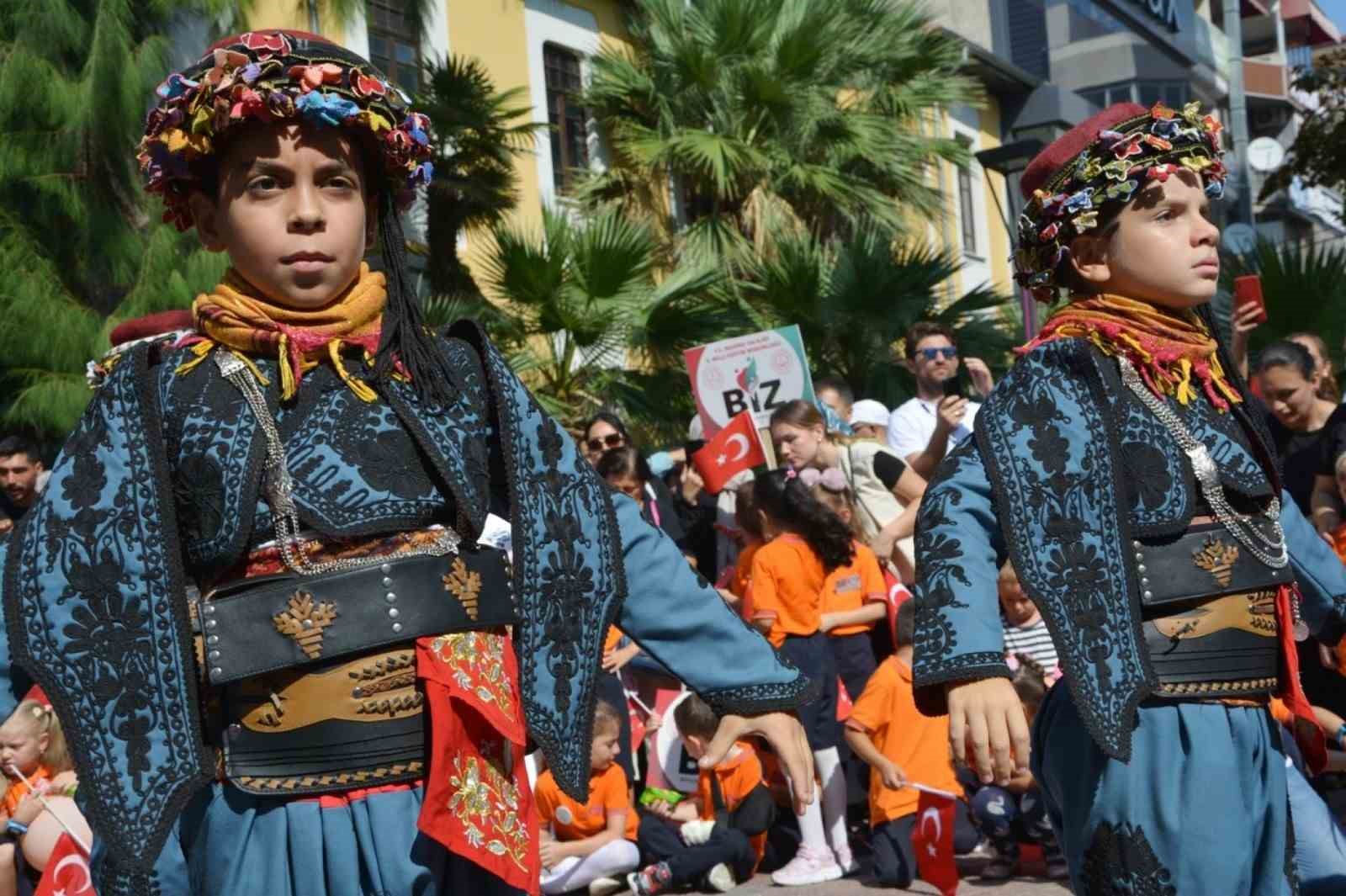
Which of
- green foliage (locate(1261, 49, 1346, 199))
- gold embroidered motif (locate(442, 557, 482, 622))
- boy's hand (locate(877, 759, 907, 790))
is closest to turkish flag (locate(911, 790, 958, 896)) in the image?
boy's hand (locate(877, 759, 907, 790))

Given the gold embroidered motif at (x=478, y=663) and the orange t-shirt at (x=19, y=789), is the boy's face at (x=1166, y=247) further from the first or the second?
the orange t-shirt at (x=19, y=789)

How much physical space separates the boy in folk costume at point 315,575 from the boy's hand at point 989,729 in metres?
0.31

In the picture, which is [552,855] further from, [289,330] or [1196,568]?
[289,330]

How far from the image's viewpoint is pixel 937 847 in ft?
22.1

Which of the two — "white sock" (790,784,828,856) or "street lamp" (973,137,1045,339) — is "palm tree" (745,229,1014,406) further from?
"white sock" (790,784,828,856)

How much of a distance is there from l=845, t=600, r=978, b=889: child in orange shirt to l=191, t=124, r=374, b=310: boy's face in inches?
173

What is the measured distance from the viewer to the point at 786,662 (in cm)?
344

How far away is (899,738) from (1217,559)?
12.6 feet

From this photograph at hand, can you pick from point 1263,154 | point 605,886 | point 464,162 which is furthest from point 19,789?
point 1263,154

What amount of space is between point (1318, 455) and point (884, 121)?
11.7 m

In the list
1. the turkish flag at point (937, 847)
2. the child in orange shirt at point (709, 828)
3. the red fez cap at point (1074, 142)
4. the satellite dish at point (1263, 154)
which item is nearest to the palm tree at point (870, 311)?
the child in orange shirt at point (709, 828)

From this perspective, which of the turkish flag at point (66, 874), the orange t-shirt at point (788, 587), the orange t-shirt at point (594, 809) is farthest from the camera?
the orange t-shirt at point (788, 587)

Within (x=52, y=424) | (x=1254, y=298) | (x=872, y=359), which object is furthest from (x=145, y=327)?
(x=872, y=359)

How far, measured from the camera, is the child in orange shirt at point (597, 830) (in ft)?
25.3
